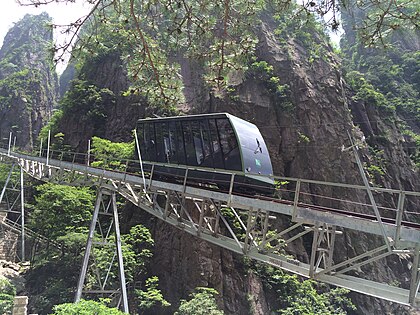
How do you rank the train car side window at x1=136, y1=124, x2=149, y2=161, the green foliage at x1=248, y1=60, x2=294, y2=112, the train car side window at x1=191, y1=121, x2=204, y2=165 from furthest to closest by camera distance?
the green foliage at x1=248, y1=60, x2=294, y2=112, the train car side window at x1=136, y1=124, x2=149, y2=161, the train car side window at x1=191, y1=121, x2=204, y2=165

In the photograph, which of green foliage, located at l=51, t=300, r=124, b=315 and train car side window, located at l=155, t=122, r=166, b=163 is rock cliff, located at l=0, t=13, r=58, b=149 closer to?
train car side window, located at l=155, t=122, r=166, b=163

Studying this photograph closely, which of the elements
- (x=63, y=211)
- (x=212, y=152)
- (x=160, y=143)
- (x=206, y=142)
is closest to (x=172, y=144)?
(x=160, y=143)

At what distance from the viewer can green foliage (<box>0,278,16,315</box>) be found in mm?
11698

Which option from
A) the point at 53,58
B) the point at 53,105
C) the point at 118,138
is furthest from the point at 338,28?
the point at 53,105

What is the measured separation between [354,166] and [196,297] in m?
12.3

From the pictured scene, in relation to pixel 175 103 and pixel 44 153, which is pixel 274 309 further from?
pixel 44 153

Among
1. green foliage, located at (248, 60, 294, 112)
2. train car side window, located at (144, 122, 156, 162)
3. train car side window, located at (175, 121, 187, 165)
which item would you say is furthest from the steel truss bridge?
green foliage, located at (248, 60, 294, 112)

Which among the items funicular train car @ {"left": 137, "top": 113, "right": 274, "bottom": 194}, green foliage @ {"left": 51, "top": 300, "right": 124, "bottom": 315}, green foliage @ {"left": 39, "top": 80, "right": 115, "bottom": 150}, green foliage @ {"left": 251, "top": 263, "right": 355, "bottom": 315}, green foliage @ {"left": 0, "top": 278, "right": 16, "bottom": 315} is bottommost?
green foliage @ {"left": 251, "top": 263, "right": 355, "bottom": 315}

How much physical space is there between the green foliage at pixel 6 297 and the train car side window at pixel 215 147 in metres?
8.38

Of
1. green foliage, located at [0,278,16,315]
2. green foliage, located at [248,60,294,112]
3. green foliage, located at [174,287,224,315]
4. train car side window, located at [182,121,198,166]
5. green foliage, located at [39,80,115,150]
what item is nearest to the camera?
train car side window, located at [182,121,198,166]

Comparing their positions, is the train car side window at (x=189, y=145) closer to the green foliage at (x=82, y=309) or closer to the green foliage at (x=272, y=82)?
the green foliage at (x=82, y=309)

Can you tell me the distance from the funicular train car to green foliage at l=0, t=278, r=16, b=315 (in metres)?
6.41

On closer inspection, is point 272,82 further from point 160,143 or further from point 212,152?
point 212,152

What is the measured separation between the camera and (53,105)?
169 ft
